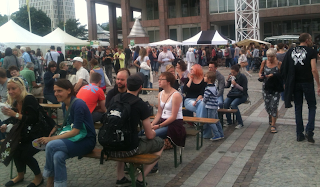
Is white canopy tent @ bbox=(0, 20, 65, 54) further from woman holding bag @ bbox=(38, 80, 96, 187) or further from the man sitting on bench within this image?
the man sitting on bench

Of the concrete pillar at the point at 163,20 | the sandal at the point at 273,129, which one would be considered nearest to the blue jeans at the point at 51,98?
the sandal at the point at 273,129

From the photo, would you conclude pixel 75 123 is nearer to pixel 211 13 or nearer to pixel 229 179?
pixel 229 179

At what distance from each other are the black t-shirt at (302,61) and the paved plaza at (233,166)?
4.01 ft

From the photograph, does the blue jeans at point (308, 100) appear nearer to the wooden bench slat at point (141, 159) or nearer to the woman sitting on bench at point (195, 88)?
the woman sitting on bench at point (195, 88)

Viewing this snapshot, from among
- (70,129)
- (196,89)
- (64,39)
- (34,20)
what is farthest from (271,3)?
(34,20)

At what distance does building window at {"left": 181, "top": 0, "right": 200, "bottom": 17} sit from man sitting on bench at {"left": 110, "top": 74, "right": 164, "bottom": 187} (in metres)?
41.2

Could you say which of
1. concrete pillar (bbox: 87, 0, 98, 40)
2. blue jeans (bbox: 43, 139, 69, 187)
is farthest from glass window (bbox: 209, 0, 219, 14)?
blue jeans (bbox: 43, 139, 69, 187)

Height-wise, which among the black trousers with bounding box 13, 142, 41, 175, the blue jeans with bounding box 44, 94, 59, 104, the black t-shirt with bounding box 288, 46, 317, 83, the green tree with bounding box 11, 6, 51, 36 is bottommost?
the black trousers with bounding box 13, 142, 41, 175

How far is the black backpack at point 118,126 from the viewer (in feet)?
12.5

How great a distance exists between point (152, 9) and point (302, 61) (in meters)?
43.9

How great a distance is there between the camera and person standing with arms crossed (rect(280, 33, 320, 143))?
234 inches

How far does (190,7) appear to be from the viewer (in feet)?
146

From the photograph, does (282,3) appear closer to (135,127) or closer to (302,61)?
(302,61)

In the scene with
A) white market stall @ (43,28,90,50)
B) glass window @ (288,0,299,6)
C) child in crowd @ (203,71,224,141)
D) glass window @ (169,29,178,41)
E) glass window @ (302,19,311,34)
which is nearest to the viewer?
child in crowd @ (203,71,224,141)
